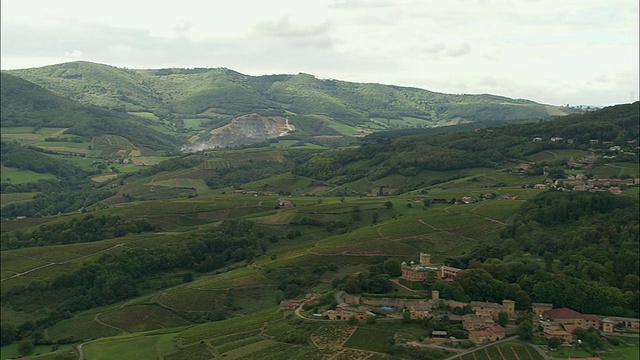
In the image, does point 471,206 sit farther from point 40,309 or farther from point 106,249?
point 40,309

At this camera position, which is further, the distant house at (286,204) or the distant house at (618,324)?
the distant house at (286,204)

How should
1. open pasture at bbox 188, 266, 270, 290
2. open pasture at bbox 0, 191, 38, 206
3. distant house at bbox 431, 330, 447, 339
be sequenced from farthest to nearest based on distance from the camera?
open pasture at bbox 0, 191, 38, 206
open pasture at bbox 188, 266, 270, 290
distant house at bbox 431, 330, 447, 339

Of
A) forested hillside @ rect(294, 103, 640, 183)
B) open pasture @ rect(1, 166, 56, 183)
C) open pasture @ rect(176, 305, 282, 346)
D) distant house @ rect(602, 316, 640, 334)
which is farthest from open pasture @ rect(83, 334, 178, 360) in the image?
open pasture @ rect(1, 166, 56, 183)

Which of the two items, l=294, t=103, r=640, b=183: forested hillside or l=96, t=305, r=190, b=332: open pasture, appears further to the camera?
l=294, t=103, r=640, b=183: forested hillside

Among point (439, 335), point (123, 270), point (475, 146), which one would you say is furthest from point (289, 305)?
point (475, 146)

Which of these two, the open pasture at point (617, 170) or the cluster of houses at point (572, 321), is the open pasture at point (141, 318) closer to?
the cluster of houses at point (572, 321)

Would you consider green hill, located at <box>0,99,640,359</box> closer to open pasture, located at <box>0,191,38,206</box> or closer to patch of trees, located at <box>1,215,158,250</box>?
patch of trees, located at <box>1,215,158,250</box>

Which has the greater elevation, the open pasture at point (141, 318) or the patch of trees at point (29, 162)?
the patch of trees at point (29, 162)

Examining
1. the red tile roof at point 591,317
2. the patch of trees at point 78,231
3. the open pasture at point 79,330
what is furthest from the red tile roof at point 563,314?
the patch of trees at point 78,231

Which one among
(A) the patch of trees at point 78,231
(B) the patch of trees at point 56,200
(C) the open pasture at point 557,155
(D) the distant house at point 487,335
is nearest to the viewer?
(D) the distant house at point 487,335
